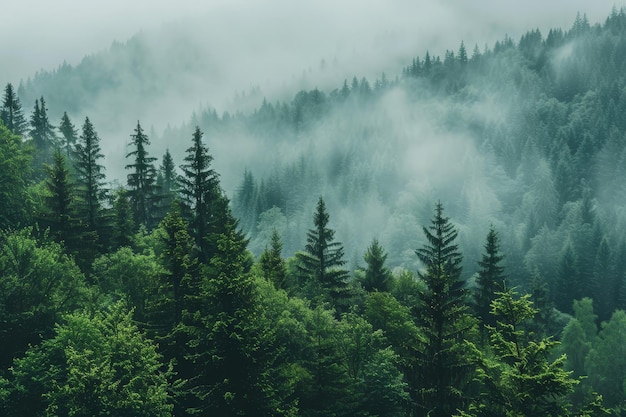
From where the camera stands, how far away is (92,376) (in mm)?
23281

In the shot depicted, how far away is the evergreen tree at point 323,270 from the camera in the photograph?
4931 cm

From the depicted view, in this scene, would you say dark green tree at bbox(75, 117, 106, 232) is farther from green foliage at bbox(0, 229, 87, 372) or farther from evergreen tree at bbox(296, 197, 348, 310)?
evergreen tree at bbox(296, 197, 348, 310)

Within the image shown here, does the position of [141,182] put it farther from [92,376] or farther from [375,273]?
[92,376]

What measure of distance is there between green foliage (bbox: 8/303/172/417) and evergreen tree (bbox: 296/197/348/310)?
23267 millimetres

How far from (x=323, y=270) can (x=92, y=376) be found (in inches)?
1168

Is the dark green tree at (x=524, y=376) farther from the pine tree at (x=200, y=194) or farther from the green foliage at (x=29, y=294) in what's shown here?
the pine tree at (x=200, y=194)

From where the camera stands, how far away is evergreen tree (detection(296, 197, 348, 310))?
162ft

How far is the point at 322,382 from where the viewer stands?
33688mm

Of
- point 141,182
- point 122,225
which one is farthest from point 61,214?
point 141,182

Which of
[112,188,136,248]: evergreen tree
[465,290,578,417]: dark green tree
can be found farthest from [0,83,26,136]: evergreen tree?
[465,290,578,417]: dark green tree

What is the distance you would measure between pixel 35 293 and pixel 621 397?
70.5 meters

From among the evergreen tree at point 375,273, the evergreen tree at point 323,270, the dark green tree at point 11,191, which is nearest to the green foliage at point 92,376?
the dark green tree at point 11,191

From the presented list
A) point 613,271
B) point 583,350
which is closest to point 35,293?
point 583,350

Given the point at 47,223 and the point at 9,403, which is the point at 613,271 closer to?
the point at 47,223
